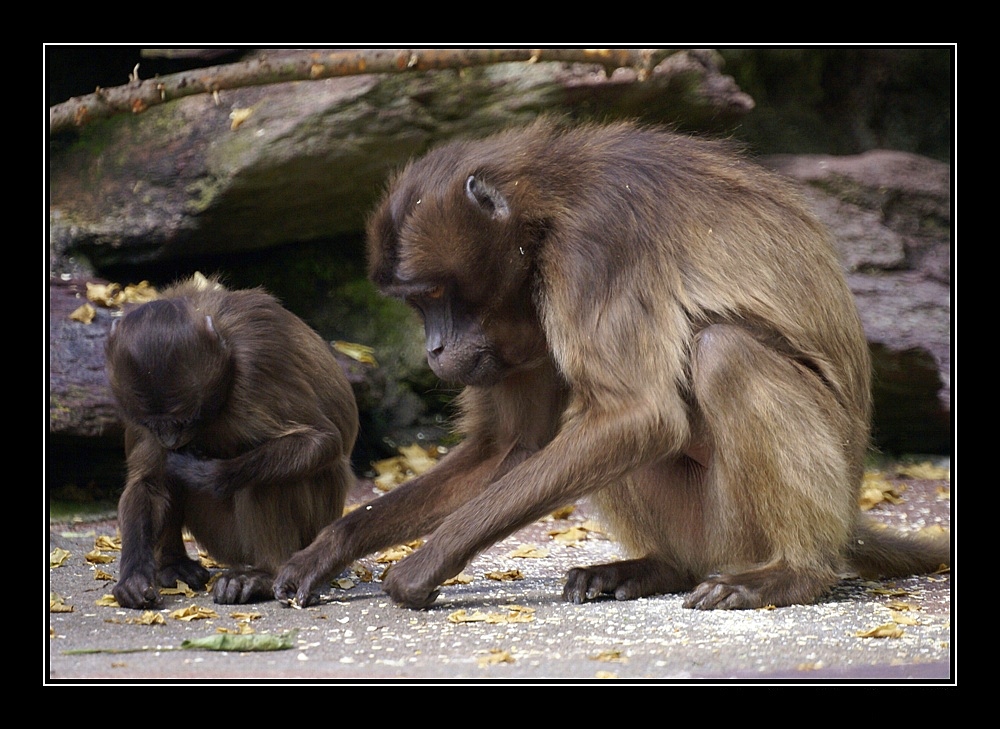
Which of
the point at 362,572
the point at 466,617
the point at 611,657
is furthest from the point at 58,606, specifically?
the point at 611,657

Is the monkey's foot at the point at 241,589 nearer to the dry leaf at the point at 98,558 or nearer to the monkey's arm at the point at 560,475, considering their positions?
the monkey's arm at the point at 560,475

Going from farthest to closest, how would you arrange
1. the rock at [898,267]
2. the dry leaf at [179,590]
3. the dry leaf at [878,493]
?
the rock at [898,267]
the dry leaf at [878,493]
the dry leaf at [179,590]

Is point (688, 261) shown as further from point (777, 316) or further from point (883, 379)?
point (883, 379)

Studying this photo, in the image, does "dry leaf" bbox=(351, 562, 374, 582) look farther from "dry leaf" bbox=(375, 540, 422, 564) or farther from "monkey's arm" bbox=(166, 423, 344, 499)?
"monkey's arm" bbox=(166, 423, 344, 499)

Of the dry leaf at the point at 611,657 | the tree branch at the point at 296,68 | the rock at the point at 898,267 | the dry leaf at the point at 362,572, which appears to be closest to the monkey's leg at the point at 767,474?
the dry leaf at the point at 611,657

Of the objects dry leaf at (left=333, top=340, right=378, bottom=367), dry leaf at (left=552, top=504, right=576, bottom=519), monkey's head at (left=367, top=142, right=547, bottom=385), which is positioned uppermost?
monkey's head at (left=367, top=142, right=547, bottom=385)

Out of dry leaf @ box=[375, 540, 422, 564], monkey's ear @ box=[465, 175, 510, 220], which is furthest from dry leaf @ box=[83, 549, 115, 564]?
monkey's ear @ box=[465, 175, 510, 220]

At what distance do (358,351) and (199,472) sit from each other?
4.02 metres

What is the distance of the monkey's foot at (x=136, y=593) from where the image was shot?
5312 mm

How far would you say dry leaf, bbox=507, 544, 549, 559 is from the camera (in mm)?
6895

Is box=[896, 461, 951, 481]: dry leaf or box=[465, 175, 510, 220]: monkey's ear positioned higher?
box=[465, 175, 510, 220]: monkey's ear

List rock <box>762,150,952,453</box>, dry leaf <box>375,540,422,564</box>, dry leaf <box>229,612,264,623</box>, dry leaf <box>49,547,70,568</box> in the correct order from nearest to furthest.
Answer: dry leaf <box>229,612,264,623</box> < dry leaf <box>49,547,70,568</box> < dry leaf <box>375,540,422,564</box> < rock <box>762,150,952,453</box>

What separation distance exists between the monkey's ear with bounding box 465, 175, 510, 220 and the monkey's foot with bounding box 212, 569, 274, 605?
2130 millimetres

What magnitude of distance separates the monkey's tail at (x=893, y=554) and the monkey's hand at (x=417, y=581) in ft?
7.07
